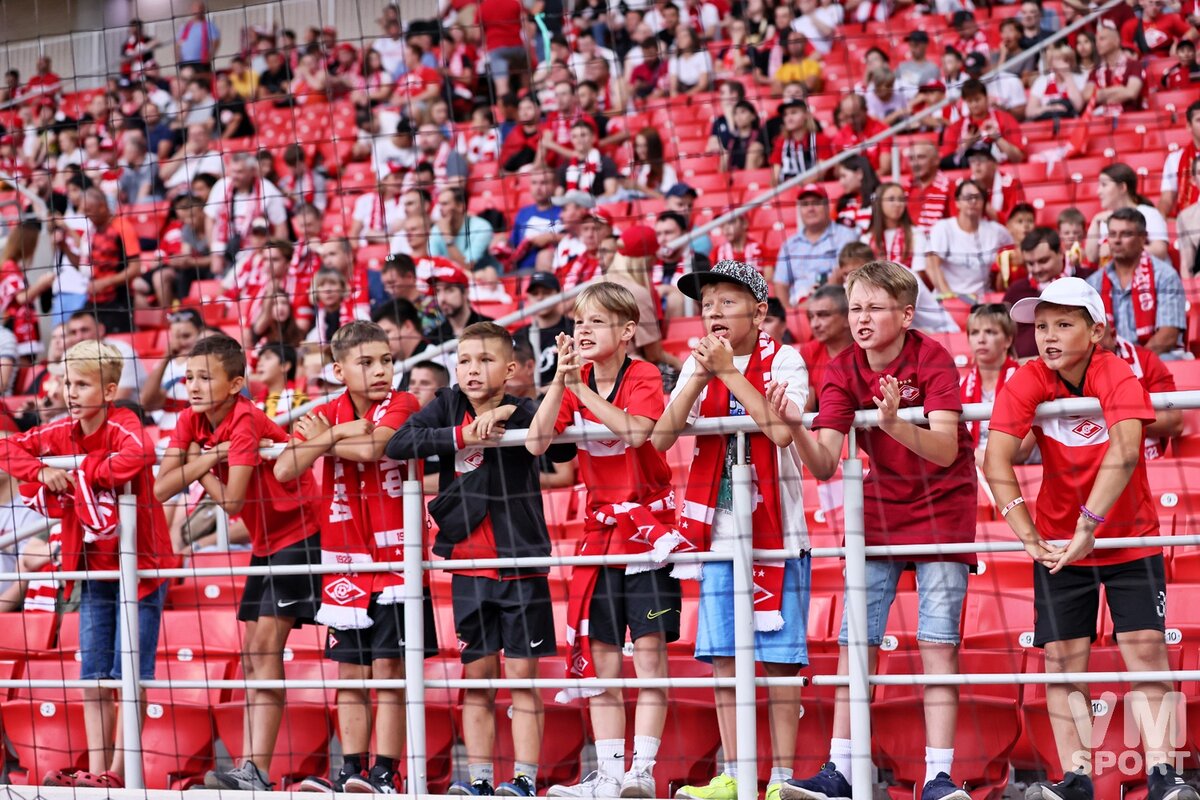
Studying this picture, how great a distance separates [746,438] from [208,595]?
8.43ft

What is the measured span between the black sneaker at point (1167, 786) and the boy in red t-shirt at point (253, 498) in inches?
92.5

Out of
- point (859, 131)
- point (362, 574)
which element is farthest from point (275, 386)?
point (859, 131)

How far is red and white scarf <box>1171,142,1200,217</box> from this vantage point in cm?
659

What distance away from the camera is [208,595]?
5.36 m

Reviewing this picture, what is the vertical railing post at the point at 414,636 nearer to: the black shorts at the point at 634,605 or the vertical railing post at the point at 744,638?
the black shorts at the point at 634,605

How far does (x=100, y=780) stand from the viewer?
4195mm

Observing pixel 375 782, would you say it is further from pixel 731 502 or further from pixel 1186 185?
pixel 1186 185

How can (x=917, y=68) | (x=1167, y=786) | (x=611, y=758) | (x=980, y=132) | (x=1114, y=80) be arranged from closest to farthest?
(x=1167, y=786) → (x=611, y=758) → (x=980, y=132) → (x=1114, y=80) → (x=917, y=68)

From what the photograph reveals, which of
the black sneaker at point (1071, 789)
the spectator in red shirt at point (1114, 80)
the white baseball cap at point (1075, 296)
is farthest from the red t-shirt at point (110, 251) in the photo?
the black sneaker at point (1071, 789)

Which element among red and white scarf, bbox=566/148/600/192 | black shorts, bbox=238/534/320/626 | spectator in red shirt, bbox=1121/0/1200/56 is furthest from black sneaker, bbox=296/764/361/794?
spectator in red shirt, bbox=1121/0/1200/56

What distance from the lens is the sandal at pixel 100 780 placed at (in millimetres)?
4148

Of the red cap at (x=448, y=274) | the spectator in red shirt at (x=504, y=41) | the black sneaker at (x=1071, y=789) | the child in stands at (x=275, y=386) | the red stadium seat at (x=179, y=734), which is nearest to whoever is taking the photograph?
the black sneaker at (x=1071, y=789)

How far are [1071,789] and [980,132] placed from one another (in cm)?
558

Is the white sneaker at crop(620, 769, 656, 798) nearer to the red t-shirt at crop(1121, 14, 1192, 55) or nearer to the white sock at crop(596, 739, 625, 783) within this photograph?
the white sock at crop(596, 739, 625, 783)
